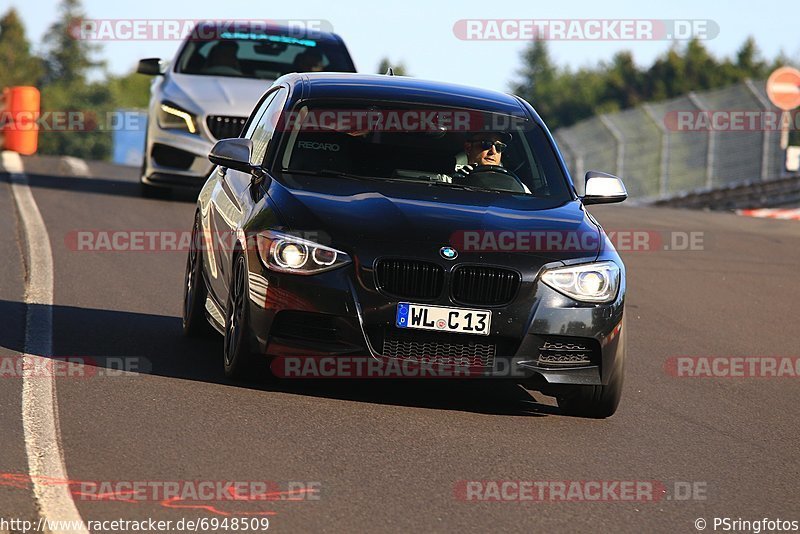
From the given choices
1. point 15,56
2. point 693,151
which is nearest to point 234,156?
point 693,151

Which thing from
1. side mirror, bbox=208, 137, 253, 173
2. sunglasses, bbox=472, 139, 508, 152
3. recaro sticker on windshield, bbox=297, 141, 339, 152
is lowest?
side mirror, bbox=208, 137, 253, 173

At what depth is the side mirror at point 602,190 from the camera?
30.0 feet

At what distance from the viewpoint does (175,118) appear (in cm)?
1786

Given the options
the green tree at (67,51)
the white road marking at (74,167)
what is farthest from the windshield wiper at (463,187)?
the green tree at (67,51)

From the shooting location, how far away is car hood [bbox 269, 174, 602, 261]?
7824mm

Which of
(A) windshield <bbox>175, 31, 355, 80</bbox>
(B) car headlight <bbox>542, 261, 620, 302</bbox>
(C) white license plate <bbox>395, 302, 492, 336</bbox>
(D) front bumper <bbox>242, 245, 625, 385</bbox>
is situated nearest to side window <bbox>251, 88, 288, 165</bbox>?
(D) front bumper <bbox>242, 245, 625, 385</bbox>

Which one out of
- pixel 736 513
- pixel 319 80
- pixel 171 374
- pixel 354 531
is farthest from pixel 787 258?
pixel 354 531

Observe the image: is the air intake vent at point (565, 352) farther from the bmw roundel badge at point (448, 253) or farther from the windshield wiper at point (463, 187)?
the windshield wiper at point (463, 187)

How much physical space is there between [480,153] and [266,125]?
130 cm

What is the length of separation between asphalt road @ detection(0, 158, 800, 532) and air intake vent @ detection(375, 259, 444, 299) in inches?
23.9

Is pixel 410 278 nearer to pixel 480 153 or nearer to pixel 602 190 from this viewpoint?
pixel 480 153

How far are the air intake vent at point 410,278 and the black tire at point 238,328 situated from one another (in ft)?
2.38

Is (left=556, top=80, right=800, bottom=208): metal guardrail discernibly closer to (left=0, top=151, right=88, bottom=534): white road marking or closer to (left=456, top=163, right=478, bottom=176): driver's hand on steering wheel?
(left=0, top=151, right=88, bottom=534): white road marking

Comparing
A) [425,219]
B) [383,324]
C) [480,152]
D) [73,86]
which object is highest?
[480,152]
